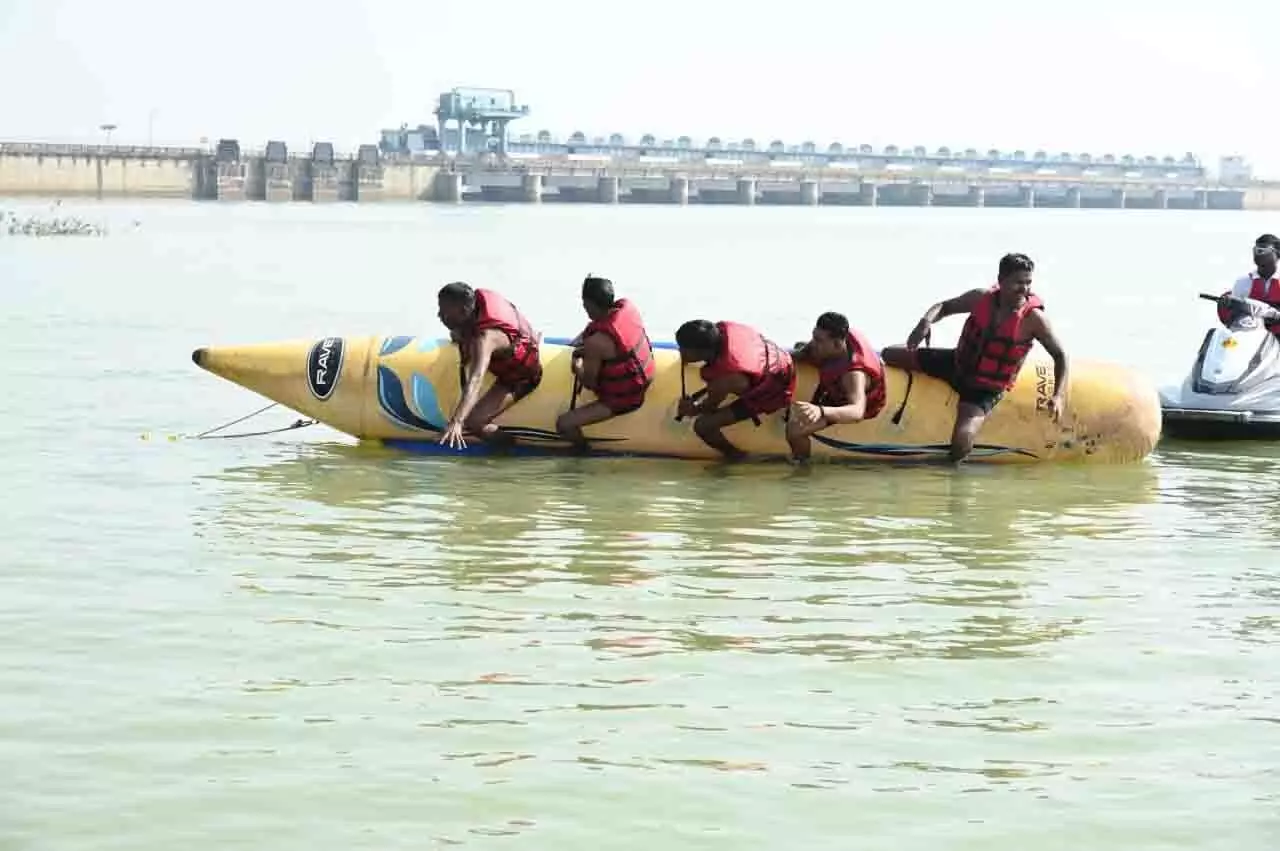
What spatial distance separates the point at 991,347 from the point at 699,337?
83.3 inches

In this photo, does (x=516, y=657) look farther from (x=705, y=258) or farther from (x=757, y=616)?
(x=705, y=258)

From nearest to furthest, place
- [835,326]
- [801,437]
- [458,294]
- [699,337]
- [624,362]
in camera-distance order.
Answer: [699,337] → [835,326] → [458,294] → [624,362] → [801,437]

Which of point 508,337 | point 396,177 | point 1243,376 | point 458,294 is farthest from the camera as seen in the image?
point 396,177

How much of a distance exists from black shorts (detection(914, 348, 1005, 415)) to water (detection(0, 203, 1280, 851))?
55 cm

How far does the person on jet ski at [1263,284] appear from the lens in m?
16.2

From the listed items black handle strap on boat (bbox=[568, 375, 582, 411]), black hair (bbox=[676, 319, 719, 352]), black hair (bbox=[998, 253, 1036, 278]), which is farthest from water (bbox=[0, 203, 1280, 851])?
black hair (bbox=[998, 253, 1036, 278])

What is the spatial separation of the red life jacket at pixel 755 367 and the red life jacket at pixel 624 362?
17.2 inches

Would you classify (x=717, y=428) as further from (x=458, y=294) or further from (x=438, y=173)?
(x=438, y=173)

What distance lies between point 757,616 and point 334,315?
28.8 metres

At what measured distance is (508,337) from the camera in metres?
14.4

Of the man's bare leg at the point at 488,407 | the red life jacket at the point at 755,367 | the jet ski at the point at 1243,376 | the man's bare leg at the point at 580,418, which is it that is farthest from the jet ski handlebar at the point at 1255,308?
the man's bare leg at the point at 488,407

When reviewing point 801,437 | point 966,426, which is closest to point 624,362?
point 801,437

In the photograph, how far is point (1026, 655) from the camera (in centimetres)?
923

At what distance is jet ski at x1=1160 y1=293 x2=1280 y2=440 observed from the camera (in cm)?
1606
